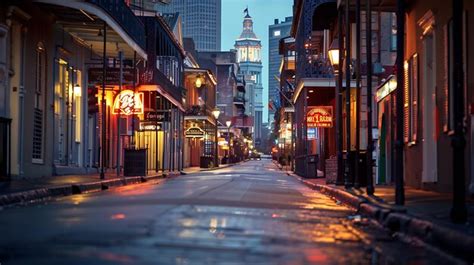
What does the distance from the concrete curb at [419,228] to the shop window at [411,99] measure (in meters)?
5.06

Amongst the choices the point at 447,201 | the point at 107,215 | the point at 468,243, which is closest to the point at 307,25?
the point at 447,201

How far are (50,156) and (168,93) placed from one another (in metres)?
21.1

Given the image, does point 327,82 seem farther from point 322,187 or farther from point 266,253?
point 266,253

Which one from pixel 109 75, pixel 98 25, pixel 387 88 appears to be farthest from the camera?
pixel 109 75

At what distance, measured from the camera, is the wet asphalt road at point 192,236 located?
726cm

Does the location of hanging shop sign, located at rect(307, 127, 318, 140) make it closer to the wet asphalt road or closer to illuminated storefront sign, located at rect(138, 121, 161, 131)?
illuminated storefront sign, located at rect(138, 121, 161, 131)

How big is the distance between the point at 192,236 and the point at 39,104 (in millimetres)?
16122

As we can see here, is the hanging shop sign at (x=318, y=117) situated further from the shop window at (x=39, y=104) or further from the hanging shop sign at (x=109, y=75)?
the shop window at (x=39, y=104)

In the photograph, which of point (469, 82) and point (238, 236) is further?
point (469, 82)

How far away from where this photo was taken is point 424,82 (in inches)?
717

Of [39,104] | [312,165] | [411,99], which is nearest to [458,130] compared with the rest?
[411,99]

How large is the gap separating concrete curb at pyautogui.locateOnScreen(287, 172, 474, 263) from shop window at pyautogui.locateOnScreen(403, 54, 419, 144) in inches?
199

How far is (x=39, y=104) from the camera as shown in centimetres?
2364

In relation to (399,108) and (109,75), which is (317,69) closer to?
(109,75)
